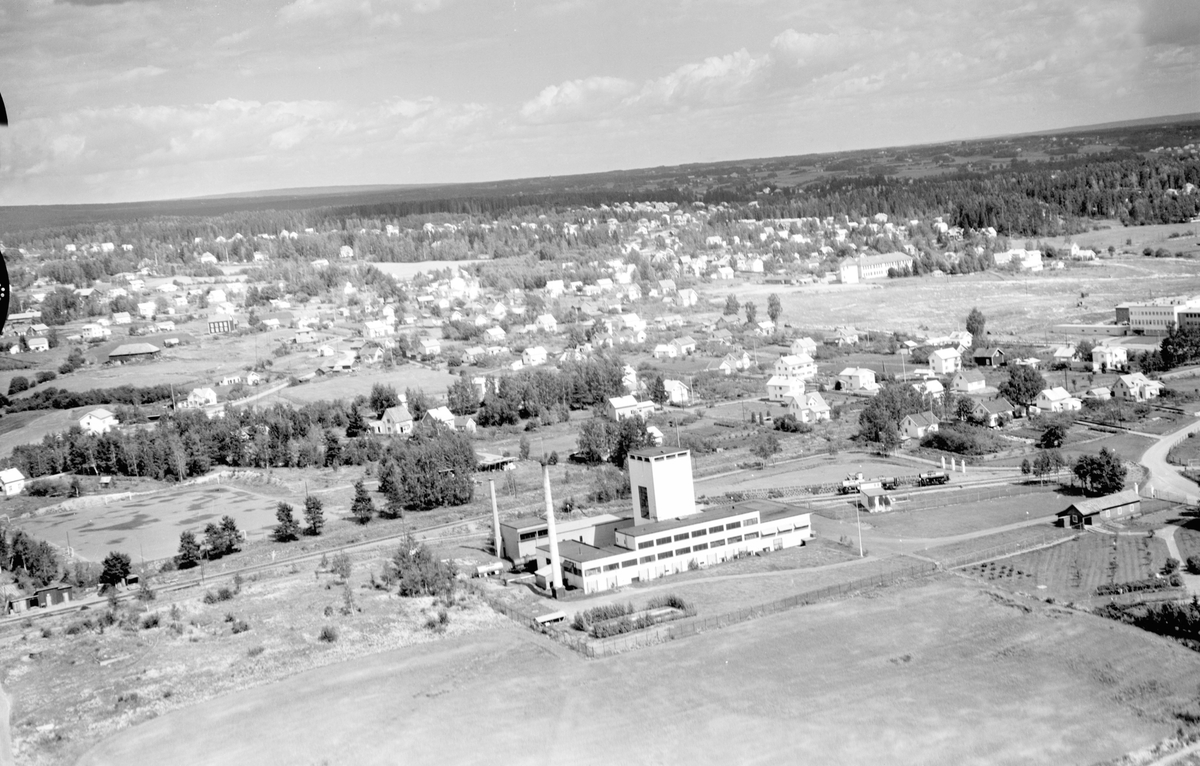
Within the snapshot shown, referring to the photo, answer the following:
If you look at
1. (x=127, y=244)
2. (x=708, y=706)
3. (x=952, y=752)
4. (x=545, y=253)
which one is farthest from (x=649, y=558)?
(x=127, y=244)

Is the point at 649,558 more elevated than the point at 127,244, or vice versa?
the point at 127,244

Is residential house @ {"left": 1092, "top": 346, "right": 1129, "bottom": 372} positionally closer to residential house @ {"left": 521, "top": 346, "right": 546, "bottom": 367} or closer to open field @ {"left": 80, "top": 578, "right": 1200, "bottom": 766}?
residential house @ {"left": 521, "top": 346, "right": 546, "bottom": 367}

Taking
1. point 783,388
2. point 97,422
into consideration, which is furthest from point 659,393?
point 97,422

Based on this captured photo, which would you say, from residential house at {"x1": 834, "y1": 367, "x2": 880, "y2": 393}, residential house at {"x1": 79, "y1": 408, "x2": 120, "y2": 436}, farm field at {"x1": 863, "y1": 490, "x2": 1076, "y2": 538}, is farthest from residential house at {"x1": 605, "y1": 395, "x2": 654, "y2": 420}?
residential house at {"x1": 79, "y1": 408, "x2": 120, "y2": 436}

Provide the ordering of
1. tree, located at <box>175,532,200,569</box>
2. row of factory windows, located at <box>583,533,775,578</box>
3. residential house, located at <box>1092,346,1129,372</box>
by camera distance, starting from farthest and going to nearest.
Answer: residential house, located at <box>1092,346,1129,372</box>
tree, located at <box>175,532,200,569</box>
row of factory windows, located at <box>583,533,775,578</box>

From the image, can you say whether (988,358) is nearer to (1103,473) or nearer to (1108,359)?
(1108,359)

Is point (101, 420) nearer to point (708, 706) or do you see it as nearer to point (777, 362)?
point (777, 362)

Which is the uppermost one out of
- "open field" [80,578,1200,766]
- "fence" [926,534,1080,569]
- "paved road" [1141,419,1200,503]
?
"open field" [80,578,1200,766]
